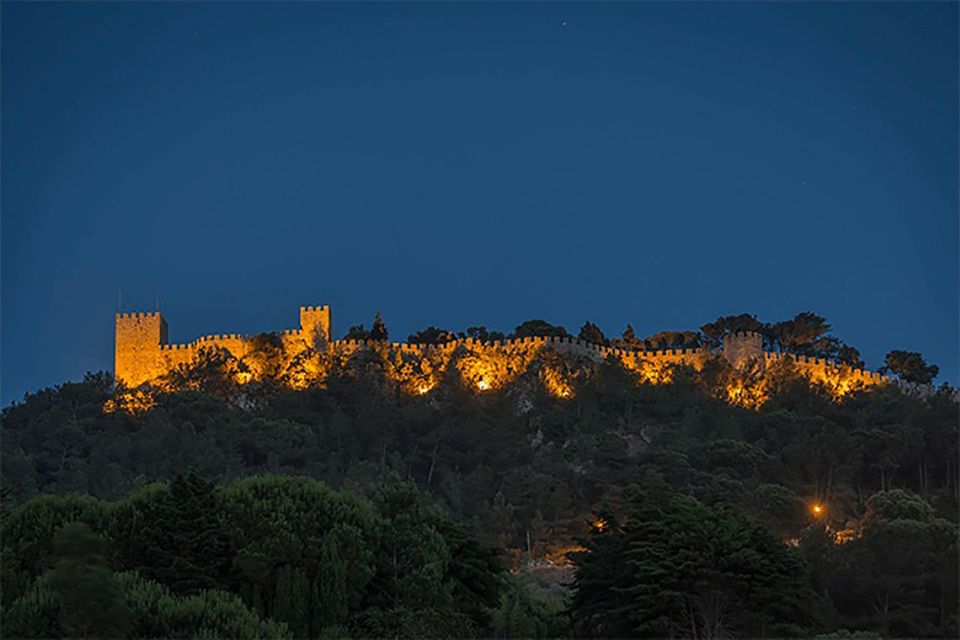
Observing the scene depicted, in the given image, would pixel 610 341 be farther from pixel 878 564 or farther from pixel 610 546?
pixel 610 546

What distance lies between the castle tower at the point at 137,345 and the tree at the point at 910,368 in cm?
2974

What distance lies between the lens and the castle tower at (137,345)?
55.8m

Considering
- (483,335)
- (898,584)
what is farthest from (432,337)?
(898,584)

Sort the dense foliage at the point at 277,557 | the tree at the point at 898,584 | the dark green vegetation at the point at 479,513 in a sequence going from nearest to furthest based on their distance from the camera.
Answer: the dense foliage at the point at 277,557, the dark green vegetation at the point at 479,513, the tree at the point at 898,584

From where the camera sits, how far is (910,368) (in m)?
59.0

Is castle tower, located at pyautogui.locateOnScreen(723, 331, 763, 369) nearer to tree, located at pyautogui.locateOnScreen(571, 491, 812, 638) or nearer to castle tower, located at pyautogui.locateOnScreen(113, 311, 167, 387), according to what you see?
castle tower, located at pyautogui.locateOnScreen(113, 311, 167, 387)

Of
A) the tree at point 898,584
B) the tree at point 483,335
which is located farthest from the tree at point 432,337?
the tree at point 898,584

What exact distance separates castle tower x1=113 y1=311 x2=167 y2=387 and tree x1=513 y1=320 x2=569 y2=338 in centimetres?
1431

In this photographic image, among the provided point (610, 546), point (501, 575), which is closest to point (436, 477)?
point (501, 575)

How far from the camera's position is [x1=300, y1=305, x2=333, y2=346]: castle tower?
5478 cm

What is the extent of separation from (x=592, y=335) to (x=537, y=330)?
2334 millimetres

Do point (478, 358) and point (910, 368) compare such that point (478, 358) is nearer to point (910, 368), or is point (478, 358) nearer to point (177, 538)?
point (910, 368)

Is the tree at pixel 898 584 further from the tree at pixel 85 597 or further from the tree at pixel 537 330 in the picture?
the tree at pixel 537 330

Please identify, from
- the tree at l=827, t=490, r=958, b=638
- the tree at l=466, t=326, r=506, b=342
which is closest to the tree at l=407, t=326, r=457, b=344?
the tree at l=466, t=326, r=506, b=342
